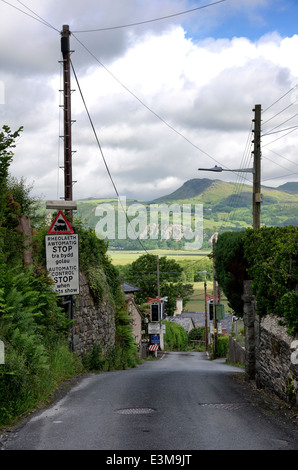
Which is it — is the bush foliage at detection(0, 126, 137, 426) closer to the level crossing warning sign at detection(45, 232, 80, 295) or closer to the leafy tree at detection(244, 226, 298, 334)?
the level crossing warning sign at detection(45, 232, 80, 295)

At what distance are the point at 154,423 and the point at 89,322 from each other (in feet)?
36.0

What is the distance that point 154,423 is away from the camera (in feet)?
→ 24.9

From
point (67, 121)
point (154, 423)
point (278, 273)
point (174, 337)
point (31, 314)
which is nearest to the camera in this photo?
point (154, 423)

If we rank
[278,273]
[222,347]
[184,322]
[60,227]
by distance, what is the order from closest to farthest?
[278,273], [60,227], [222,347], [184,322]

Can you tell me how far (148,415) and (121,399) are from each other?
169 centimetres

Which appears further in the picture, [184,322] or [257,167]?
[184,322]

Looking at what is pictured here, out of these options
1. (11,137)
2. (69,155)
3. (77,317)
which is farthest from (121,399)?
(69,155)

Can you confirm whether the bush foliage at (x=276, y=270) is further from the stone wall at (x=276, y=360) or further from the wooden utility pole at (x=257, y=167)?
the wooden utility pole at (x=257, y=167)

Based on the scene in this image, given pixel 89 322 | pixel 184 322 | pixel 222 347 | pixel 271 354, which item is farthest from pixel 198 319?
pixel 271 354

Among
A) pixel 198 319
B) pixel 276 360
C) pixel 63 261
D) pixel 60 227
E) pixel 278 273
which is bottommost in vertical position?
pixel 198 319

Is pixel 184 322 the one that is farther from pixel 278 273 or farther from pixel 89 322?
pixel 278 273

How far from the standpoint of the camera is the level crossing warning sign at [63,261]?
1449 centimetres

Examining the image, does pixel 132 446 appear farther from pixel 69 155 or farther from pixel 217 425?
pixel 69 155

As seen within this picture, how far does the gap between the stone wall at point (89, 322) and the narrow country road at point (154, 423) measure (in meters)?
6.15
